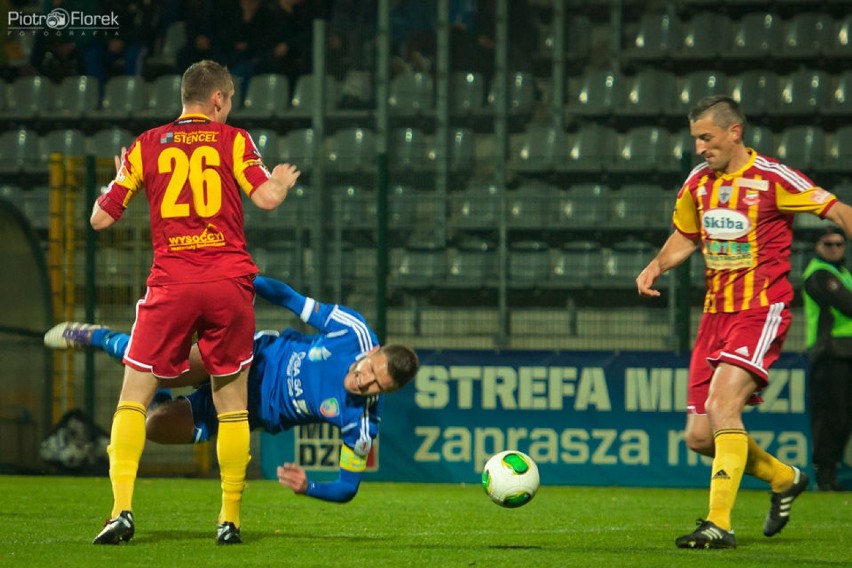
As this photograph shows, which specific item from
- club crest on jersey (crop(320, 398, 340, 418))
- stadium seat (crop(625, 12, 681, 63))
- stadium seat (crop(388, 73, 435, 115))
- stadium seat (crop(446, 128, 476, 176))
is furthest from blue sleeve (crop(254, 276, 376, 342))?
stadium seat (crop(625, 12, 681, 63))

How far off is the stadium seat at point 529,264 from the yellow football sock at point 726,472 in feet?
16.5

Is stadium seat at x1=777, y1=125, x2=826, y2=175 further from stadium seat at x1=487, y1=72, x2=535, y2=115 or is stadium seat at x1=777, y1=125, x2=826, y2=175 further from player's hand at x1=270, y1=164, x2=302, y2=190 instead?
player's hand at x1=270, y1=164, x2=302, y2=190

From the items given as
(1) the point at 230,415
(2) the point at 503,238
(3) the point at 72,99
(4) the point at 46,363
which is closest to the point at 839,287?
(2) the point at 503,238

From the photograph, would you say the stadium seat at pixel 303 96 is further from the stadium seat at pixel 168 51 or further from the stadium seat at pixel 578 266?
the stadium seat at pixel 578 266

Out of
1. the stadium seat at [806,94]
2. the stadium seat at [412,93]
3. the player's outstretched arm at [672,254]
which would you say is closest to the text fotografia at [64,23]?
the stadium seat at [412,93]

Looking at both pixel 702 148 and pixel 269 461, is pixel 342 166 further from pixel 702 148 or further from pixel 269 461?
pixel 702 148

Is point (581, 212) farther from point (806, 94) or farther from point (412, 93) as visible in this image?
point (806, 94)

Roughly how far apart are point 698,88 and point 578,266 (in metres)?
4.97

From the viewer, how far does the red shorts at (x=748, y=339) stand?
607cm

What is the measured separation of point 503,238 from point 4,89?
8.57m

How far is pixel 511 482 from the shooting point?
20.8 ft

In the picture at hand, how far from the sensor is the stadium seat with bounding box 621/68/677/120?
49.6ft

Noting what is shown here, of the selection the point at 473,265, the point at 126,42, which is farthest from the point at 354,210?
the point at 126,42

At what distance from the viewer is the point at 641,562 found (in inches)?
211
